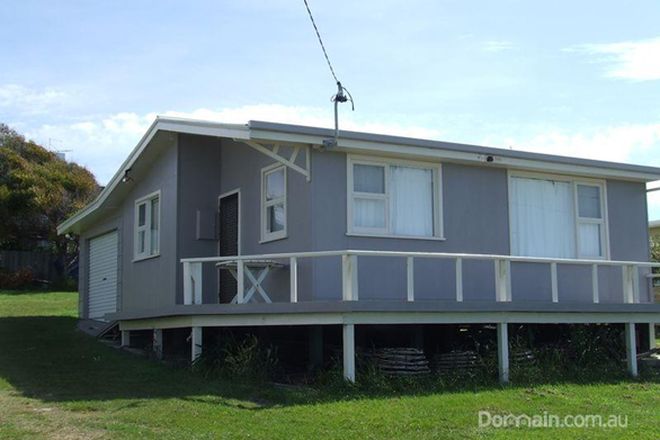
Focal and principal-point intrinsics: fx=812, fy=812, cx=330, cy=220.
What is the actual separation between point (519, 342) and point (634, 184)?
5.48 m

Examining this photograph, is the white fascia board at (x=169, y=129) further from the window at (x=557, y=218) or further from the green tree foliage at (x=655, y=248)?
the green tree foliage at (x=655, y=248)

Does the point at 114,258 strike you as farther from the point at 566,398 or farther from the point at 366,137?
the point at 566,398

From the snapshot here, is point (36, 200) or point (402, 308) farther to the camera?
point (36, 200)

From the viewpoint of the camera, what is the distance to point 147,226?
16.9m

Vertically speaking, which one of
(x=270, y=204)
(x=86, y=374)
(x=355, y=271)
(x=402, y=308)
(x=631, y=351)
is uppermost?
(x=270, y=204)

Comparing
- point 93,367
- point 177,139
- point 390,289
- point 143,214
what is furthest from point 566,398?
point 143,214

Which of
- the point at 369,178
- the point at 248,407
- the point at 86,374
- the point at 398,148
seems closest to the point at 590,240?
the point at 398,148

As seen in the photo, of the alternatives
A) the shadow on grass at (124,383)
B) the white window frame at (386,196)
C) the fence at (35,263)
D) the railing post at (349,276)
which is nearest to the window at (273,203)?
the white window frame at (386,196)

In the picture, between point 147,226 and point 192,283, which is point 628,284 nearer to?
point 192,283

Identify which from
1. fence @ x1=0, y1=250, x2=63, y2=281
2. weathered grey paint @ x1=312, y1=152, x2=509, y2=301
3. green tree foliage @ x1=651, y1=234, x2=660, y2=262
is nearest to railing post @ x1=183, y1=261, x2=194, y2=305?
weathered grey paint @ x1=312, y1=152, x2=509, y2=301

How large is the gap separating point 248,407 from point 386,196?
4.87 meters

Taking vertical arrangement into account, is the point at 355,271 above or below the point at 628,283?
above

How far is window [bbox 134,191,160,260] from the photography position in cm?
1636

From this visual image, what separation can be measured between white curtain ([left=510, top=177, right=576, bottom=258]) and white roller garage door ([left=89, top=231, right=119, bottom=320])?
9095mm
